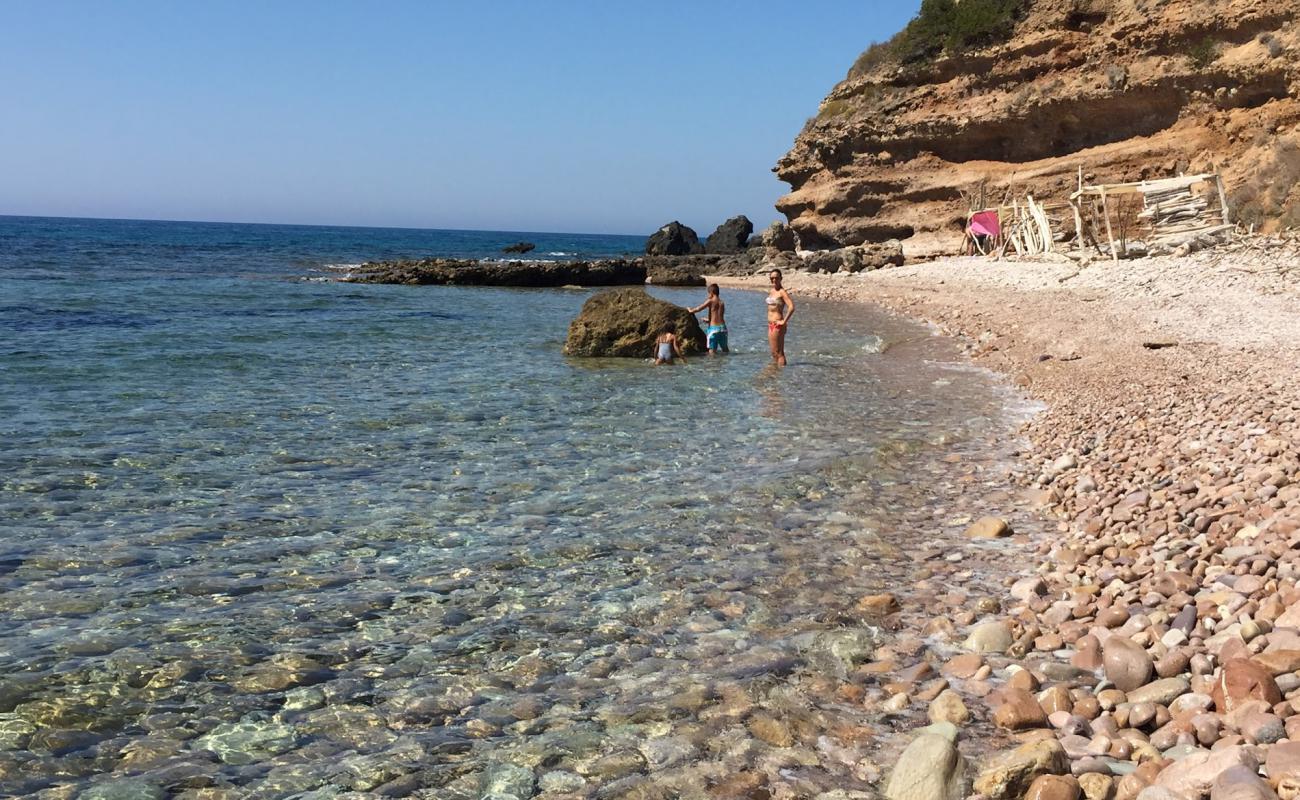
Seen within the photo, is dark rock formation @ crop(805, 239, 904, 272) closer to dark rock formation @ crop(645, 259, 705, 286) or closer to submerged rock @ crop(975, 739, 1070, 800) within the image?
dark rock formation @ crop(645, 259, 705, 286)

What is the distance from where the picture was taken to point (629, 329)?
16438mm

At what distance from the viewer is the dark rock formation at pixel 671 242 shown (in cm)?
5922

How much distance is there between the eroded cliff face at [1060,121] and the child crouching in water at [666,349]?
16992mm

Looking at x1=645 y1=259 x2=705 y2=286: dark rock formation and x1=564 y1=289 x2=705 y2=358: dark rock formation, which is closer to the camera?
x1=564 y1=289 x2=705 y2=358: dark rock formation

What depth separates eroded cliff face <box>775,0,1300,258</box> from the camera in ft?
95.7

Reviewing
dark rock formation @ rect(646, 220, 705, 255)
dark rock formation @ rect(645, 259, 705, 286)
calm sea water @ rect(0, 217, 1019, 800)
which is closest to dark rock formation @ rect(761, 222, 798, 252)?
dark rock formation @ rect(645, 259, 705, 286)

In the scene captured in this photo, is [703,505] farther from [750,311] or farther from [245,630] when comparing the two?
[750,311]

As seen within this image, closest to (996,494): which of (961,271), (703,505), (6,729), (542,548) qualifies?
(703,505)

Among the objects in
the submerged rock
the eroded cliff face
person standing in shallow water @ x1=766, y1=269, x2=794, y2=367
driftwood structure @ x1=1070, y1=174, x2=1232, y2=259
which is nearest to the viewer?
the submerged rock

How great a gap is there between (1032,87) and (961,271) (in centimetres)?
1183

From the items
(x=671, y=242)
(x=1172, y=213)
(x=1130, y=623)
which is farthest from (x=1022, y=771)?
(x=671, y=242)

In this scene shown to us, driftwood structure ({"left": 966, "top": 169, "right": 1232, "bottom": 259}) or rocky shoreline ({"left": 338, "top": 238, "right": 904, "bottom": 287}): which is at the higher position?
driftwood structure ({"left": 966, "top": 169, "right": 1232, "bottom": 259})

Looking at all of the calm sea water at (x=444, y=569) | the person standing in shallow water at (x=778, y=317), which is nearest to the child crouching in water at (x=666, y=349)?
the person standing in shallow water at (x=778, y=317)

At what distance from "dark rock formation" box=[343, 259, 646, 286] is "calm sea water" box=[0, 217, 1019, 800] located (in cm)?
2640
